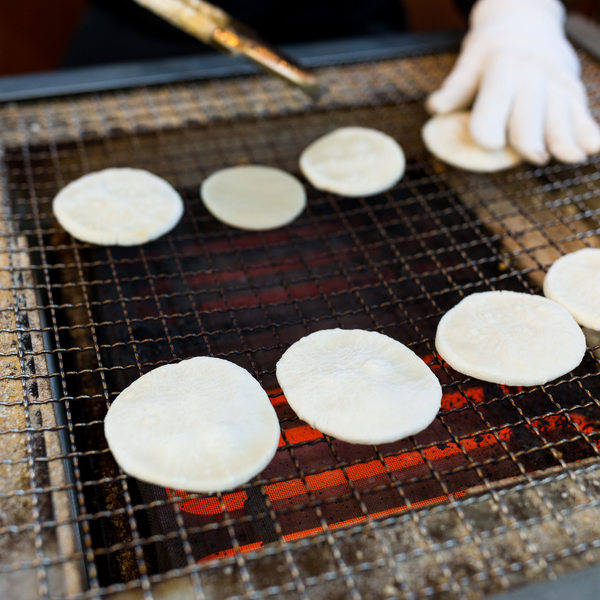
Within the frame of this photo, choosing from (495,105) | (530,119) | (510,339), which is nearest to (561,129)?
(530,119)

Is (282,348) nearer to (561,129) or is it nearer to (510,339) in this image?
(510,339)

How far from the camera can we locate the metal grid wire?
117cm

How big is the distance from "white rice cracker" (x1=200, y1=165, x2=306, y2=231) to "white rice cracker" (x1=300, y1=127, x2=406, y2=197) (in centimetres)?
11

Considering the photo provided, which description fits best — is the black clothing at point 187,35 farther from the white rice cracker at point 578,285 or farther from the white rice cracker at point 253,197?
the white rice cracker at point 578,285

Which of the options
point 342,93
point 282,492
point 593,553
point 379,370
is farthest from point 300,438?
point 342,93

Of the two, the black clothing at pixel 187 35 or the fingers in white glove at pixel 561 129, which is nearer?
the fingers in white glove at pixel 561 129

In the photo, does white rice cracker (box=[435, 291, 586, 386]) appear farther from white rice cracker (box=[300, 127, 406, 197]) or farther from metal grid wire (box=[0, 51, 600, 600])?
white rice cracker (box=[300, 127, 406, 197])

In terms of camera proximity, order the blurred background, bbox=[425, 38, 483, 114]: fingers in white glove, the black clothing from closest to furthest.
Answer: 1. bbox=[425, 38, 483, 114]: fingers in white glove
2. the black clothing
3. the blurred background

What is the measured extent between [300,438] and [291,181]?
965mm

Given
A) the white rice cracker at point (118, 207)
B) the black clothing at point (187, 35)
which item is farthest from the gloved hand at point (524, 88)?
the white rice cracker at point (118, 207)

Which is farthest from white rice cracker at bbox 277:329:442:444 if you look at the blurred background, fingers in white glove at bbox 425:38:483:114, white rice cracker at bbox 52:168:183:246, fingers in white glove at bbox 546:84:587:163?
the blurred background

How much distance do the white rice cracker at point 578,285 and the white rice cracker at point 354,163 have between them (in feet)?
2.22

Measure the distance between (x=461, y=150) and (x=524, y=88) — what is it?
1.05ft

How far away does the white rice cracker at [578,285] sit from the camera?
1.68m
